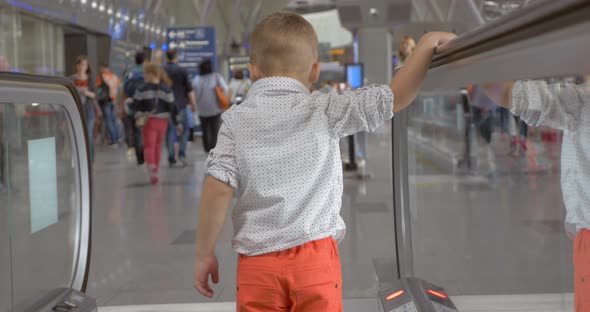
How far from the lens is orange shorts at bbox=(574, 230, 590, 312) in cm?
148

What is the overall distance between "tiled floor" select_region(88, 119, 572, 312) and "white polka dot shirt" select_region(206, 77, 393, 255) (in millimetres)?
539

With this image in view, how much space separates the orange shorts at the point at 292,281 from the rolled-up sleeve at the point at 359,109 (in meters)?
0.30

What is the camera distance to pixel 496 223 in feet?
9.73

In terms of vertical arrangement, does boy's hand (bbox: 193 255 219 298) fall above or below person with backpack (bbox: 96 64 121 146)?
below

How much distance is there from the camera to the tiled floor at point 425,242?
2299 mm

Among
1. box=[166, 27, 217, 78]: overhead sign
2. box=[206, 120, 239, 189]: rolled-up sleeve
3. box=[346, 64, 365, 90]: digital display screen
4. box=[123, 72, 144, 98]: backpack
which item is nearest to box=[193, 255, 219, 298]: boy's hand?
box=[206, 120, 239, 189]: rolled-up sleeve

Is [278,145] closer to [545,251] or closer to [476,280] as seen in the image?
[545,251]

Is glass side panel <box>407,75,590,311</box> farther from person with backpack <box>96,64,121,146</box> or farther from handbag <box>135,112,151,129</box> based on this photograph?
person with backpack <box>96,64,121,146</box>

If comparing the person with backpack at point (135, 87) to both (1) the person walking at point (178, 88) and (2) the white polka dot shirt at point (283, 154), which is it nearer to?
(1) the person walking at point (178, 88)

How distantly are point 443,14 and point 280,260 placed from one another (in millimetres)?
26971

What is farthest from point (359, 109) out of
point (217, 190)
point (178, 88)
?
point (178, 88)

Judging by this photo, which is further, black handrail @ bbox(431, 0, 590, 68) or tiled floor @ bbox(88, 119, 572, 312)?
tiled floor @ bbox(88, 119, 572, 312)

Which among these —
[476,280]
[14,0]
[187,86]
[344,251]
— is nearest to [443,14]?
[14,0]

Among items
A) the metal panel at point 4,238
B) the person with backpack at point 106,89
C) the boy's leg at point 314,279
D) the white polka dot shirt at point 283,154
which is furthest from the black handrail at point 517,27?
the person with backpack at point 106,89
